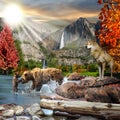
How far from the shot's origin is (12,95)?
7707 millimetres

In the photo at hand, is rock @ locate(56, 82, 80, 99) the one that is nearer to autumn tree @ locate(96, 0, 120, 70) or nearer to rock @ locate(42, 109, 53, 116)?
rock @ locate(42, 109, 53, 116)

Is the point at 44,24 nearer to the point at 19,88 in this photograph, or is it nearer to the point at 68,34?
the point at 68,34

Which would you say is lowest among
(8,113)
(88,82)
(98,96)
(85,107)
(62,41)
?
(8,113)

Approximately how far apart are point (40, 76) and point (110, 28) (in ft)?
7.69

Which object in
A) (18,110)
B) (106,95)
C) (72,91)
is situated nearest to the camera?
(106,95)

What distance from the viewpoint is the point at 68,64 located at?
7.41 metres

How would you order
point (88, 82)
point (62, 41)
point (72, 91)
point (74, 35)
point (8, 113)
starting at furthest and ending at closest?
point (74, 35) → point (62, 41) → point (88, 82) → point (72, 91) → point (8, 113)

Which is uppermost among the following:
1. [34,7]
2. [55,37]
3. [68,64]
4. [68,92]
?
[34,7]

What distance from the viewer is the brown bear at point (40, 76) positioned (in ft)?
26.3

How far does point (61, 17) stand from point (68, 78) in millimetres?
1282

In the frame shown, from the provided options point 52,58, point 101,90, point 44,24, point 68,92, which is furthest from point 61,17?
point 101,90

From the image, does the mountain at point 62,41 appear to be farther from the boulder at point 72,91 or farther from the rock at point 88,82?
the boulder at point 72,91

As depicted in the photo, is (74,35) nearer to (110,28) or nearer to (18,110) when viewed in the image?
(110,28)

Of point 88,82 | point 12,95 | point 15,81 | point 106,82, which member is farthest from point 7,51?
point 106,82
